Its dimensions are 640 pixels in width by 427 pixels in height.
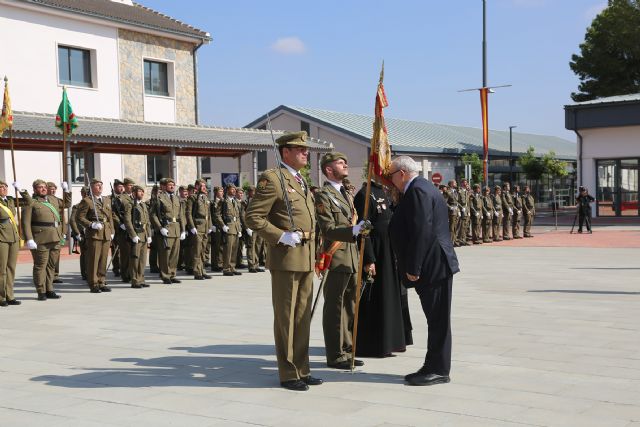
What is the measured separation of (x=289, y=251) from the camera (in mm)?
6164

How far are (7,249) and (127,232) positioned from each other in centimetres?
263

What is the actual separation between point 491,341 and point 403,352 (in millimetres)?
1034

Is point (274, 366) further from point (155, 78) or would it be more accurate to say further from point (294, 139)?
point (155, 78)

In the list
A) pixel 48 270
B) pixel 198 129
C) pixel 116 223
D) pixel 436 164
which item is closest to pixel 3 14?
pixel 198 129

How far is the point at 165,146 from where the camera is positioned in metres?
24.4

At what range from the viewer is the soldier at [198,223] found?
14.7 m

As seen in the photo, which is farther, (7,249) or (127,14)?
(127,14)

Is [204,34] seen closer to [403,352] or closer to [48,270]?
[48,270]

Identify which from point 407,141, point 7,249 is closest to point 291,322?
point 7,249

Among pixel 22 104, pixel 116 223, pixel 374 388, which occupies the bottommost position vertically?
pixel 374 388

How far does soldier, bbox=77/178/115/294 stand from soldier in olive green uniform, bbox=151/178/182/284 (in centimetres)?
95

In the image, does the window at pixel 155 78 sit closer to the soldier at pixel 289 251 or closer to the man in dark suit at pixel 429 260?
the soldier at pixel 289 251

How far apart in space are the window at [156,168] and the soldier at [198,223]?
16.1 metres

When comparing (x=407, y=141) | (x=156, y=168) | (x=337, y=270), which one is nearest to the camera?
(x=337, y=270)
